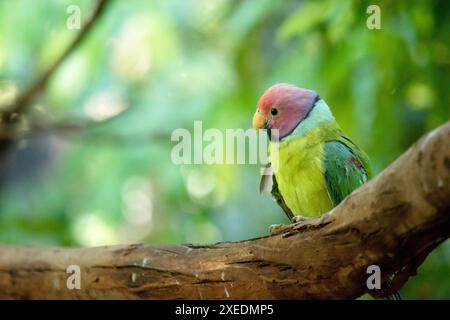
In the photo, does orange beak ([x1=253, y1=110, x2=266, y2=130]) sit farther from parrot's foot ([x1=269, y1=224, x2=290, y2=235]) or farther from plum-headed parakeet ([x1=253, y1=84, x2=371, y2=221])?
parrot's foot ([x1=269, y1=224, x2=290, y2=235])

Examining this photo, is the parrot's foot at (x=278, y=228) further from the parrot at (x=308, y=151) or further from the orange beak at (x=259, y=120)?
the orange beak at (x=259, y=120)

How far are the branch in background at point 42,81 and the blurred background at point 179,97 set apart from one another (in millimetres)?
56

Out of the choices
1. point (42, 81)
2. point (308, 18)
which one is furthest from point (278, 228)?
point (42, 81)

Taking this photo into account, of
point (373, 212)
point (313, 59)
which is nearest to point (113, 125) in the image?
point (313, 59)

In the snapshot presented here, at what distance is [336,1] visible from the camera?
161 cm

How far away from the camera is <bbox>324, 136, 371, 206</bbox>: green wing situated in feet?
4.17

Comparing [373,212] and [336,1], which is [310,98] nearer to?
[373,212]

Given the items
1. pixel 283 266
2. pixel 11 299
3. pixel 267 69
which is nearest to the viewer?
pixel 283 266

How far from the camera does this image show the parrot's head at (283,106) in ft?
4.08

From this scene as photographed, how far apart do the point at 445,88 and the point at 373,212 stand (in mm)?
726

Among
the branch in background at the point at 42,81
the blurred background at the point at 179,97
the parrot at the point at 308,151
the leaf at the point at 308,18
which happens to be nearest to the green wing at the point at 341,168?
the parrot at the point at 308,151

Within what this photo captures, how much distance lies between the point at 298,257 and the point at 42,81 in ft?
3.84

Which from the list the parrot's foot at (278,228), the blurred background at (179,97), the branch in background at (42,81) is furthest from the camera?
the branch in background at (42,81)

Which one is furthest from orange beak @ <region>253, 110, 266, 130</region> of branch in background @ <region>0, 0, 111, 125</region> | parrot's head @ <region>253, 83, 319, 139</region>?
branch in background @ <region>0, 0, 111, 125</region>
